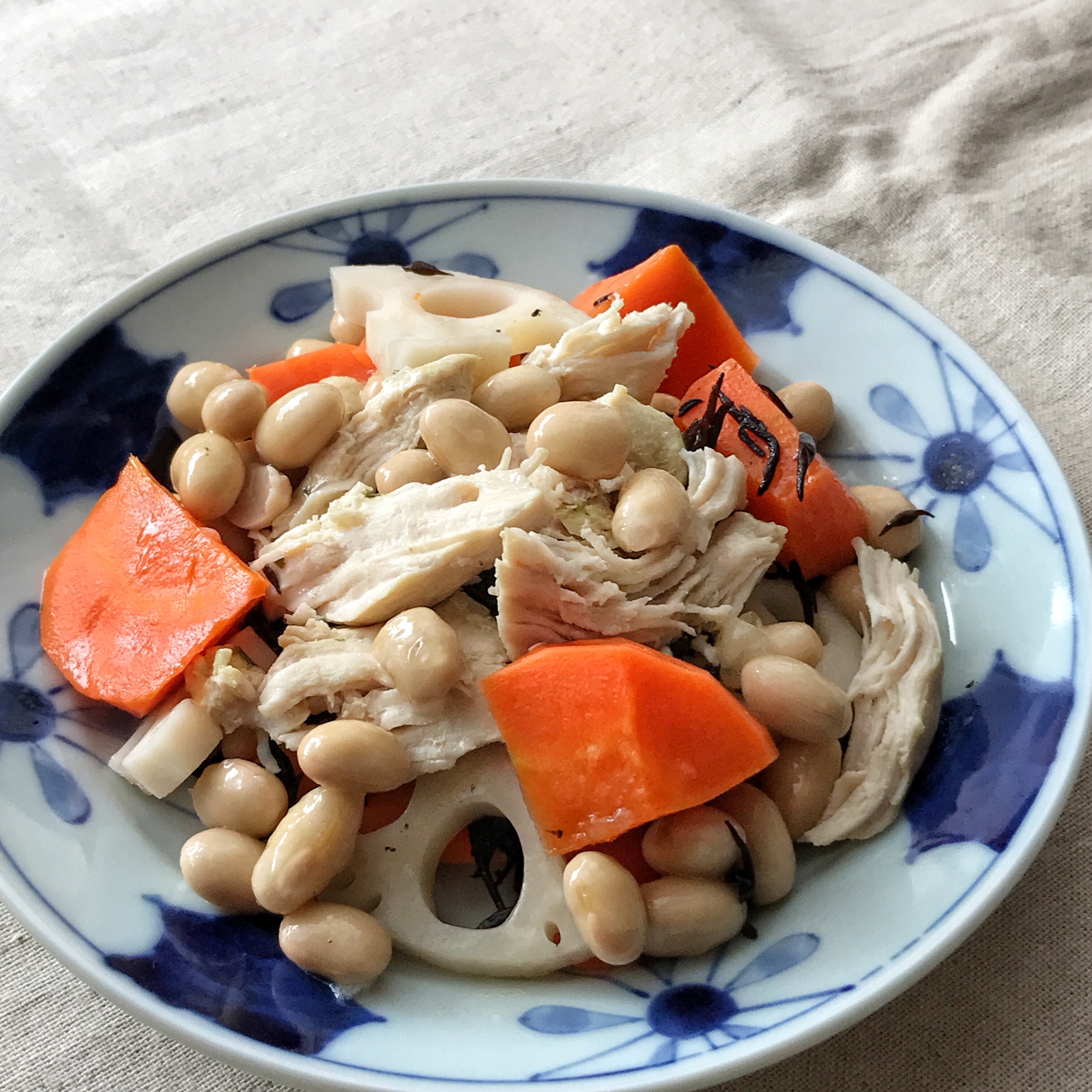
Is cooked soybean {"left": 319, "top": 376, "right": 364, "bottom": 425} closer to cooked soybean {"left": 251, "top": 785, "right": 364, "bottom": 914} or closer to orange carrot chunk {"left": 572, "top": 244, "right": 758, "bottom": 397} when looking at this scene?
orange carrot chunk {"left": 572, "top": 244, "right": 758, "bottom": 397}

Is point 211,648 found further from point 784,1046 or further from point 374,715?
point 784,1046

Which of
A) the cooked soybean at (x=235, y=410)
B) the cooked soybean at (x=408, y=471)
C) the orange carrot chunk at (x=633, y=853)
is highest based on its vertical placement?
the cooked soybean at (x=235, y=410)

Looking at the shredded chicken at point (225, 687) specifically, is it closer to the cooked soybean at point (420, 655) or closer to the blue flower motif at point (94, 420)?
the cooked soybean at point (420, 655)

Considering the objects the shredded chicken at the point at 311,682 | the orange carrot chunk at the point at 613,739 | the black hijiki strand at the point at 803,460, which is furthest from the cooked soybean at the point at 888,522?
the shredded chicken at the point at 311,682

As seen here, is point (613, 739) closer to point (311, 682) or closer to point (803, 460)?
point (311, 682)

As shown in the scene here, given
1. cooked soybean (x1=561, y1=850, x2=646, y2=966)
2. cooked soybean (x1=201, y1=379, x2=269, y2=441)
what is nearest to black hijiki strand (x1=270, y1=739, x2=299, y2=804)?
cooked soybean (x1=561, y1=850, x2=646, y2=966)
